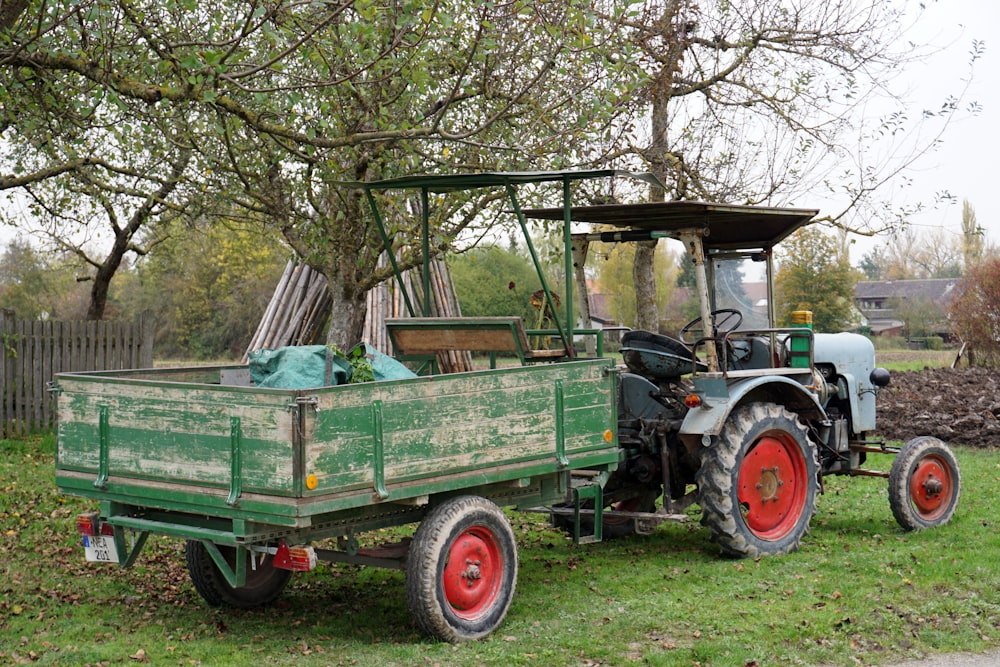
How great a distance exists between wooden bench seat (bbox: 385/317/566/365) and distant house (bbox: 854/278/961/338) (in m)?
37.4

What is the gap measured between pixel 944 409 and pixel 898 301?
3940 centimetres

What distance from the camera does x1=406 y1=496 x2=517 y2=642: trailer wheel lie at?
20.8 feet

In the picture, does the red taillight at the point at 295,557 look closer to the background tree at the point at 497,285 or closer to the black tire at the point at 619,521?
the black tire at the point at 619,521

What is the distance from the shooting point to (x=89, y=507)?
35.0ft

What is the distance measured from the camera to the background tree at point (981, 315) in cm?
2392

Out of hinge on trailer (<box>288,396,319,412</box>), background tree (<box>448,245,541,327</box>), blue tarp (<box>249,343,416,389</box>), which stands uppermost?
background tree (<box>448,245,541,327</box>)

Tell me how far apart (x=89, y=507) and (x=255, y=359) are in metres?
4.54

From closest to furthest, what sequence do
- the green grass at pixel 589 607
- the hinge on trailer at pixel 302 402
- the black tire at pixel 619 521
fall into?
the hinge on trailer at pixel 302 402 < the green grass at pixel 589 607 < the black tire at pixel 619 521

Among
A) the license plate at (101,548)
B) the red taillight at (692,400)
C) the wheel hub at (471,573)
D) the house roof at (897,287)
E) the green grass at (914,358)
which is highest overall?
the house roof at (897,287)

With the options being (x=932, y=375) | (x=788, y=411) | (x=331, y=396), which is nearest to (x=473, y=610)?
(x=331, y=396)

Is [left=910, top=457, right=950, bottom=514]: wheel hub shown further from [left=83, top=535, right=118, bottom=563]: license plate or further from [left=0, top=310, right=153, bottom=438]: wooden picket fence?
[left=0, top=310, right=153, bottom=438]: wooden picket fence

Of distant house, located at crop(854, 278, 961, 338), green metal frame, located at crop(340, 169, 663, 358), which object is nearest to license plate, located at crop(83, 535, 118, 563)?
green metal frame, located at crop(340, 169, 663, 358)

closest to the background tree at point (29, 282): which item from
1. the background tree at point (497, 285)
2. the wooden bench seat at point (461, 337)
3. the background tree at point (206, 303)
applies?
the background tree at point (206, 303)

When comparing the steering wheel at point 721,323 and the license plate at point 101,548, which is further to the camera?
the steering wheel at point 721,323
